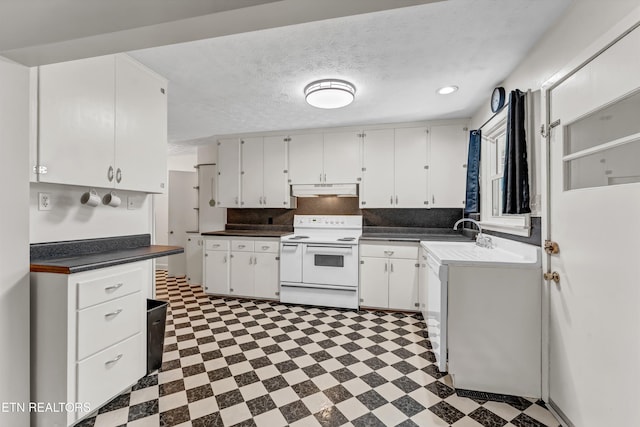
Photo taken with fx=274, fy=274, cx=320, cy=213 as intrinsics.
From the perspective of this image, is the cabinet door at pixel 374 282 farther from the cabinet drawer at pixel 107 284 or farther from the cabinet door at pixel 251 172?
the cabinet drawer at pixel 107 284

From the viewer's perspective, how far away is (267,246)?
374 cm

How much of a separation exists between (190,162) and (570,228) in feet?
20.0

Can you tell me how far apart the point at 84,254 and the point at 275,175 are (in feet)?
8.26

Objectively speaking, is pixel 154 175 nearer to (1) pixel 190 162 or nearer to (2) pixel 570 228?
(2) pixel 570 228

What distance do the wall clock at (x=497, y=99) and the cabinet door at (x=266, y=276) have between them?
2918 millimetres

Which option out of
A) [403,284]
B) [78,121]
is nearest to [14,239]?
[78,121]

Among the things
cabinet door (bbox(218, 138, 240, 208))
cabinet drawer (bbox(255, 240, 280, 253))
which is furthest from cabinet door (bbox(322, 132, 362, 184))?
cabinet door (bbox(218, 138, 240, 208))

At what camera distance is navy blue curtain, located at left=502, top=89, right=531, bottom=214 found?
6.29 ft

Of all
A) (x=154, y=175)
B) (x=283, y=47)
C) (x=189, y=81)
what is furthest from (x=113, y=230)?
(x=283, y=47)

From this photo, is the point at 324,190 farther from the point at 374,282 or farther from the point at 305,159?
the point at 374,282

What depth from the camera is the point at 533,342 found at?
176 centimetres

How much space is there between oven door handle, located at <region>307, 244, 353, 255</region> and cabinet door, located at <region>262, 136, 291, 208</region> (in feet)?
2.83

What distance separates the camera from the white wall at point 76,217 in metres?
1.67

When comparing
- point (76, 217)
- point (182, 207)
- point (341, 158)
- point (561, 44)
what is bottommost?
point (76, 217)
